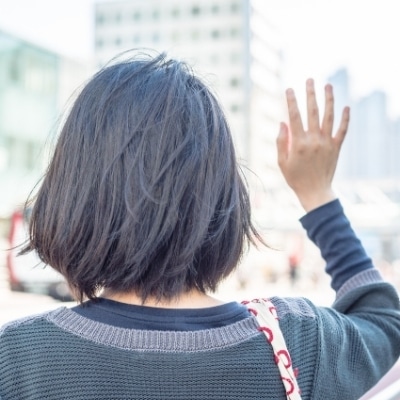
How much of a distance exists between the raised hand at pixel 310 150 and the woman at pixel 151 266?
0.11 metres

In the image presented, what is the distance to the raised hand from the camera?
63cm

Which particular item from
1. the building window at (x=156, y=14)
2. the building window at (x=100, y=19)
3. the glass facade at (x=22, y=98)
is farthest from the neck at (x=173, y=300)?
the building window at (x=156, y=14)

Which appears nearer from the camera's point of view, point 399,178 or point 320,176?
point 320,176

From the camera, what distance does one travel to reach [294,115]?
624 mm

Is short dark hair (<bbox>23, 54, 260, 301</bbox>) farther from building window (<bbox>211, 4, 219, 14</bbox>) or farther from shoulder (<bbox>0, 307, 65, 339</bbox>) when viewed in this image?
building window (<bbox>211, 4, 219, 14</bbox>)

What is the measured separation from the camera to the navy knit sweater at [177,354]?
45 centimetres

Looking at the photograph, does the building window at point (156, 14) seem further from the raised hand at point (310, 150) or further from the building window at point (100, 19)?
the raised hand at point (310, 150)

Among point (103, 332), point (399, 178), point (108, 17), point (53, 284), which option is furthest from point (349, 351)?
point (108, 17)

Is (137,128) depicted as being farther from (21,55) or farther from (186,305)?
(21,55)

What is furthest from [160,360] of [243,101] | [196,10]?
[196,10]

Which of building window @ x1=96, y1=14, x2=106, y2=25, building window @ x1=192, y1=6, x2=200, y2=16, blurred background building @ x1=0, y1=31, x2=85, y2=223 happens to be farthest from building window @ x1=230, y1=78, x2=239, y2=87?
building window @ x1=192, y1=6, x2=200, y2=16

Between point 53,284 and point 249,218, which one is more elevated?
point 249,218

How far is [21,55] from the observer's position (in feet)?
25.5

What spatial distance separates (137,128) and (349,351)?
0.84 feet
